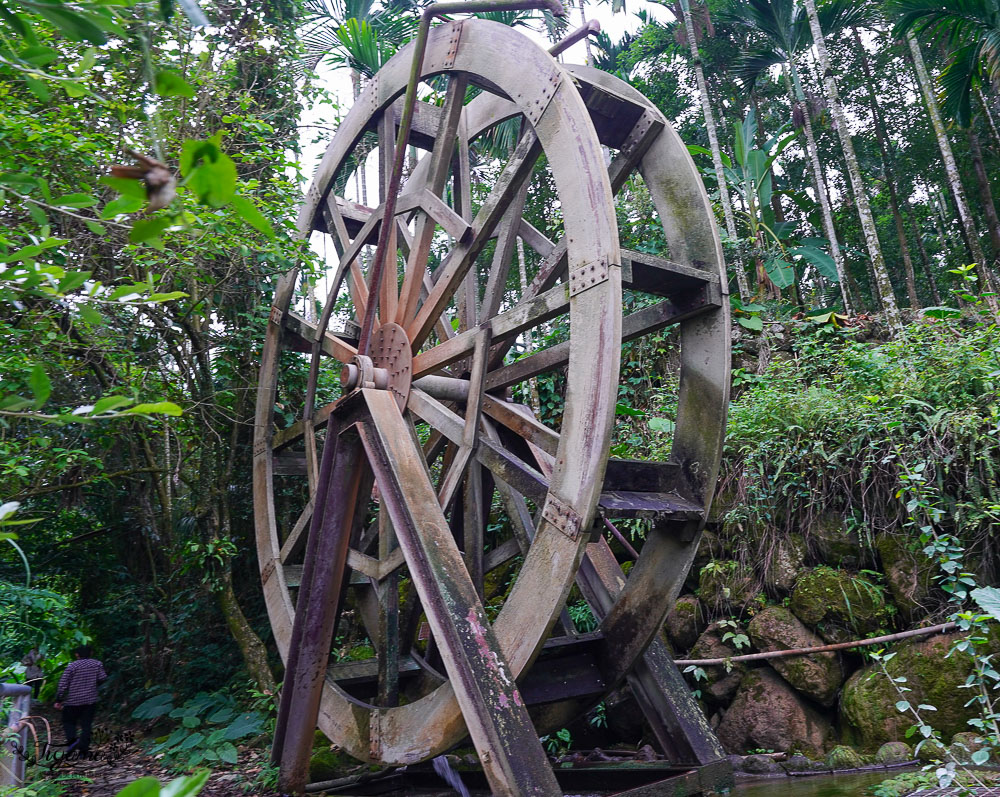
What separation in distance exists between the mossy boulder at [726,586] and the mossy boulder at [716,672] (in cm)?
18

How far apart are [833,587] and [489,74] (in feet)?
12.4

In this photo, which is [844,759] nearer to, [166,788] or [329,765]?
[329,765]

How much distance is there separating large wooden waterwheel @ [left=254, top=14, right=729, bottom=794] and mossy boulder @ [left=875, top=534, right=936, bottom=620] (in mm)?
1730

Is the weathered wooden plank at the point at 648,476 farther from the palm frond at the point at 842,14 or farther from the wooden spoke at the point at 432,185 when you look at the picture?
the palm frond at the point at 842,14

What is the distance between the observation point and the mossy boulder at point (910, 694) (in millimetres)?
4035

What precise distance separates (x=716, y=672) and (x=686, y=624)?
0.40 metres

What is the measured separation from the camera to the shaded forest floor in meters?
4.82

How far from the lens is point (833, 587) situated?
4.77 meters

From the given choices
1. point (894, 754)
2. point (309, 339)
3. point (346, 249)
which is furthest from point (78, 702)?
point (894, 754)

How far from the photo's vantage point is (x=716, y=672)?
489 cm

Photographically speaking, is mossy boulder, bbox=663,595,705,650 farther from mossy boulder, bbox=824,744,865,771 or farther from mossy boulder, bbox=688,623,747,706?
mossy boulder, bbox=824,744,865,771

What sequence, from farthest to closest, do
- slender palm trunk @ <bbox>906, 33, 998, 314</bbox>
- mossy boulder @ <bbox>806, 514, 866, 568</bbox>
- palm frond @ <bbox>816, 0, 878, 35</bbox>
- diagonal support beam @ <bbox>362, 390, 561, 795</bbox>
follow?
palm frond @ <bbox>816, 0, 878, 35</bbox> < slender palm trunk @ <bbox>906, 33, 998, 314</bbox> < mossy boulder @ <bbox>806, 514, 866, 568</bbox> < diagonal support beam @ <bbox>362, 390, 561, 795</bbox>

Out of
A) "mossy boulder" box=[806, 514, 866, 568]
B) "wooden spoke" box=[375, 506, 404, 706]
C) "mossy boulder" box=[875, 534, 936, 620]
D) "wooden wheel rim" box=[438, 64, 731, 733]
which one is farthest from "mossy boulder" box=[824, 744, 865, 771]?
"wooden spoke" box=[375, 506, 404, 706]

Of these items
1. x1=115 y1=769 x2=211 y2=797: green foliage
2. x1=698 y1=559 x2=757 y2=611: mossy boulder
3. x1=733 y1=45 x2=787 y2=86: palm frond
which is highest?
x1=733 y1=45 x2=787 y2=86: palm frond
